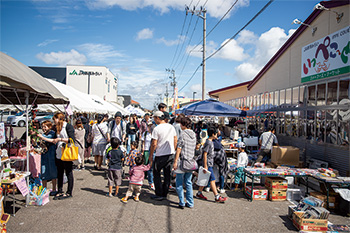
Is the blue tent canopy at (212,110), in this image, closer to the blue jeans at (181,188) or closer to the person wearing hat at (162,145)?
the person wearing hat at (162,145)

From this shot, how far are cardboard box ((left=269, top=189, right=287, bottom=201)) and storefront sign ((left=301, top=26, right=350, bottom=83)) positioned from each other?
628 centimetres

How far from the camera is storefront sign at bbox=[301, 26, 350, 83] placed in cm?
969

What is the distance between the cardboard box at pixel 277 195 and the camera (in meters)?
5.91

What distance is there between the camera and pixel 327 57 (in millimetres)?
10781

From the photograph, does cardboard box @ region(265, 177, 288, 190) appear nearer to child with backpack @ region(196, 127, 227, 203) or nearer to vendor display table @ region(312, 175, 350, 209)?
vendor display table @ region(312, 175, 350, 209)

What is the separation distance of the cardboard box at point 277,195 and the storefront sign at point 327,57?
6.28 meters

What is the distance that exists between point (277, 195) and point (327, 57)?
7847mm

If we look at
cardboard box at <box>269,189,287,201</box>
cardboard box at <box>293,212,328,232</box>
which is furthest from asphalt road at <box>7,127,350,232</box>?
cardboard box at <box>293,212,328,232</box>

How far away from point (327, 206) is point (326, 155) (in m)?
2.17

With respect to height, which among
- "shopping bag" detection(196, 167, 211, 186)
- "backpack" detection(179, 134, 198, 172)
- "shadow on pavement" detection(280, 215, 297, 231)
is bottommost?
"shadow on pavement" detection(280, 215, 297, 231)

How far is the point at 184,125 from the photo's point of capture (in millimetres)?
5473

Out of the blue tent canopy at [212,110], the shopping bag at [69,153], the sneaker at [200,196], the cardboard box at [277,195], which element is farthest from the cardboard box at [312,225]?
the blue tent canopy at [212,110]

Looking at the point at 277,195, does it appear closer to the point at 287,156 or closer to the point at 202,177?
the point at 202,177

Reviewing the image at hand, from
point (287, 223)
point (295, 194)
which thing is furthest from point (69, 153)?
point (295, 194)
